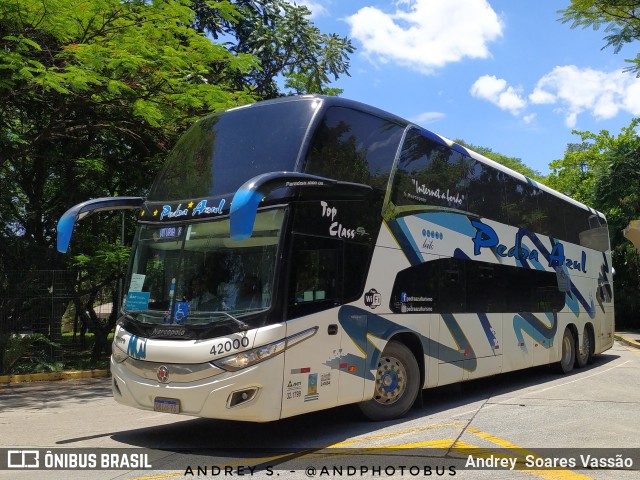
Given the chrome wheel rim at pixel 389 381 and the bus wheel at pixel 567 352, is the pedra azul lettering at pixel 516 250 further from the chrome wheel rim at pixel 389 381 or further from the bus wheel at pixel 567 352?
the chrome wheel rim at pixel 389 381

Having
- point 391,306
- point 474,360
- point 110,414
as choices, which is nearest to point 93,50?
point 110,414

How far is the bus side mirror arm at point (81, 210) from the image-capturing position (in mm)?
7325

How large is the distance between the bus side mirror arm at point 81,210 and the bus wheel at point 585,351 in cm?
1131

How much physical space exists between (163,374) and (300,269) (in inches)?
74.4

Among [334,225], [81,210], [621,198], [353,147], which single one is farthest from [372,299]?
[621,198]

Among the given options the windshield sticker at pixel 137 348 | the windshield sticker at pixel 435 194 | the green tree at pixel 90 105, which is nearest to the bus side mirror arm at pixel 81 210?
the windshield sticker at pixel 137 348

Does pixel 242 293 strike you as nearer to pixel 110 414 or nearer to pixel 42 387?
pixel 110 414

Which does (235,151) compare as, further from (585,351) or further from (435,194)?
(585,351)

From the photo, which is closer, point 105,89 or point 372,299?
point 372,299

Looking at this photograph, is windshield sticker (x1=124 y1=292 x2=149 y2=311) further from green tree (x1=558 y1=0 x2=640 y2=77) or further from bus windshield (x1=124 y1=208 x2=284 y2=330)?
green tree (x1=558 y1=0 x2=640 y2=77)

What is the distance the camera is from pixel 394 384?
326 inches

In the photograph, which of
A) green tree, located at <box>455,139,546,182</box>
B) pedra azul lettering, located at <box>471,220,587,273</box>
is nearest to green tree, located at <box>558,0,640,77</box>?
pedra azul lettering, located at <box>471,220,587,273</box>

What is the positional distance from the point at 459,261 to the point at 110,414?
6068mm

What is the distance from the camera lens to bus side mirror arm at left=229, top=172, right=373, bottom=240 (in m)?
5.68
